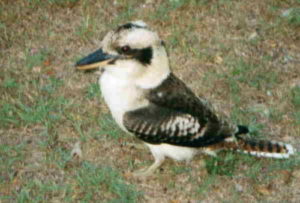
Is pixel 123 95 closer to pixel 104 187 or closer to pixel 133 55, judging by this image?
pixel 133 55

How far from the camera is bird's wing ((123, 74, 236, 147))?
191 inches

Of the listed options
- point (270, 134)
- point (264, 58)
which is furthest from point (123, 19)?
point (270, 134)

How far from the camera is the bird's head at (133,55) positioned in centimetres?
462

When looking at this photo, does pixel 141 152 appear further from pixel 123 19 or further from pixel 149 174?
pixel 123 19

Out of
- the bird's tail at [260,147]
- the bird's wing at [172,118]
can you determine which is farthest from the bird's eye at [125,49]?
the bird's tail at [260,147]

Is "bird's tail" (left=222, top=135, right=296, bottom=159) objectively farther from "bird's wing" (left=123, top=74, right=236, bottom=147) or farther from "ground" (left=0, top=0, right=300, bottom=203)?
"bird's wing" (left=123, top=74, right=236, bottom=147)

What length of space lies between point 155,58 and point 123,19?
2611mm

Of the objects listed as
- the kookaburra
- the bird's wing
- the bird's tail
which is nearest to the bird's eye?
the kookaburra

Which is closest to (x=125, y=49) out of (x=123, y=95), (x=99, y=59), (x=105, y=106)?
(x=99, y=59)

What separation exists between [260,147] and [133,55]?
156 centimetres

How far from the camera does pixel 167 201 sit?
5223 mm

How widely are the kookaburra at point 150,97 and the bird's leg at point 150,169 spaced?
19 centimetres

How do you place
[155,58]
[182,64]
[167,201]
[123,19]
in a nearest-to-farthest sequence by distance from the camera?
[155,58], [167,201], [182,64], [123,19]

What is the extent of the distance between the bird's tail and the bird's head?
103cm
